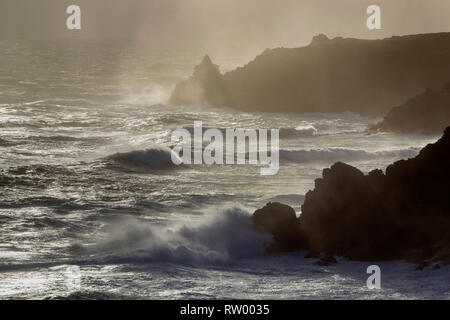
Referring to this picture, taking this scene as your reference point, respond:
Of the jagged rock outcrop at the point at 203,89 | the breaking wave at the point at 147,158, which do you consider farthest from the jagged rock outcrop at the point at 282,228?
the jagged rock outcrop at the point at 203,89

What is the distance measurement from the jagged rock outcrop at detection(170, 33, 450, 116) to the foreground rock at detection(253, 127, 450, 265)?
5393cm

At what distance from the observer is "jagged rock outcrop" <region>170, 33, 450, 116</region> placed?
84938 millimetres

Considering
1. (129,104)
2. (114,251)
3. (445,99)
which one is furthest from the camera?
(129,104)

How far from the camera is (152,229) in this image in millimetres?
30297

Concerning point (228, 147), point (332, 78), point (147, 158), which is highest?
point (332, 78)

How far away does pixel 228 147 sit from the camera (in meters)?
56.6

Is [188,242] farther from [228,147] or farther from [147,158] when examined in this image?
[228,147]

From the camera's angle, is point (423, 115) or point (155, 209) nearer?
point (155, 209)

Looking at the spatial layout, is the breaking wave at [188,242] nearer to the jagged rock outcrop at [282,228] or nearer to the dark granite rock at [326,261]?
the jagged rock outcrop at [282,228]

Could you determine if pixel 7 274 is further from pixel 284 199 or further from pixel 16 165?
pixel 16 165

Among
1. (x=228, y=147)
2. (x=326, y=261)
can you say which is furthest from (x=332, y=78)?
(x=326, y=261)

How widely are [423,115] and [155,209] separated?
36.2 m
